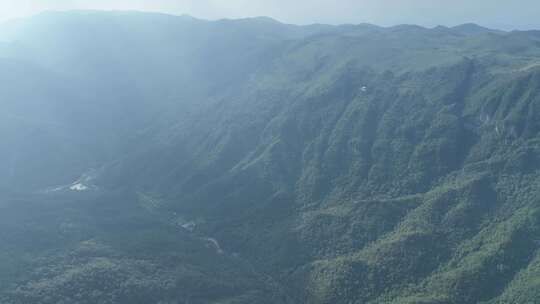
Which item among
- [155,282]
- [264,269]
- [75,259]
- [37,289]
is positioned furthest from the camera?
[264,269]

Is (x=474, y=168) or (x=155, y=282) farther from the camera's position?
(x=474, y=168)

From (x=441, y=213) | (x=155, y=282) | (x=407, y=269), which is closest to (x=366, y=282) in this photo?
(x=407, y=269)

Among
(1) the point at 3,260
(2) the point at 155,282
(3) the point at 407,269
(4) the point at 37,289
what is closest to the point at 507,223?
(3) the point at 407,269

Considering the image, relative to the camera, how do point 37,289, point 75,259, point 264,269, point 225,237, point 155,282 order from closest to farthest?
point 37,289
point 155,282
point 75,259
point 264,269
point 225,237

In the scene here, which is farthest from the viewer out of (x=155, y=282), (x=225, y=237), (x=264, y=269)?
(x=225, y=237)

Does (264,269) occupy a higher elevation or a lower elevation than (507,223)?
lower

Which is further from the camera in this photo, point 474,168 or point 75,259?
point 474,168

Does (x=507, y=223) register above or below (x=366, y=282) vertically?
above

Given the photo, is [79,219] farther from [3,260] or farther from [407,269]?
[407,269]

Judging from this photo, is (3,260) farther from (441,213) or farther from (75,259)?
(441,213)
